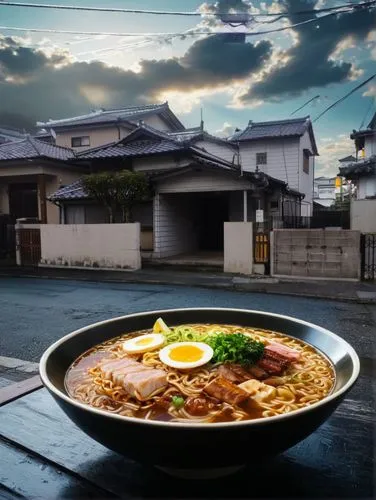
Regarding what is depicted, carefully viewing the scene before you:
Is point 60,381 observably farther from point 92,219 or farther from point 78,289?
point 92,219

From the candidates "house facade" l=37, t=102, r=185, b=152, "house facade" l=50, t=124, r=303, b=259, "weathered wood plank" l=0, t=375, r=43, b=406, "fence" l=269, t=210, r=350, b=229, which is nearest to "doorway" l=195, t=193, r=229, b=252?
"house facade" l=50, t=124, r=303, b=259

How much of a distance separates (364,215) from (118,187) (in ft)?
30.4

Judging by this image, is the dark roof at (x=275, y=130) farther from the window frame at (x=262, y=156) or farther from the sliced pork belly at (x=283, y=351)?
the sliced pork belly at (x=283, y=351)

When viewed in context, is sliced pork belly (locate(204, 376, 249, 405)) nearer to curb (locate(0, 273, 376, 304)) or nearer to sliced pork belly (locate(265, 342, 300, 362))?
sliced pork belly (locate(265, 342, 300, 362))

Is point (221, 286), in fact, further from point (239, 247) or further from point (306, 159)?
point (306, 159)

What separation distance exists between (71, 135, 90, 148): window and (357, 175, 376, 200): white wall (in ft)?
56.2

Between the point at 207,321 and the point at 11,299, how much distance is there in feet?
25.8

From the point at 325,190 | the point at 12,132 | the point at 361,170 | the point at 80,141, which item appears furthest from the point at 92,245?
the point at 325,190

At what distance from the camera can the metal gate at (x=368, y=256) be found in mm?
11133

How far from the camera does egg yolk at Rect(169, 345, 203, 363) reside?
2.05 meters

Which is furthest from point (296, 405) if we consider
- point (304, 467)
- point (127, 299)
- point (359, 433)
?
point (127, 299)

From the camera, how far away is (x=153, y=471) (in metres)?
1.87

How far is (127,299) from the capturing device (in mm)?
9023

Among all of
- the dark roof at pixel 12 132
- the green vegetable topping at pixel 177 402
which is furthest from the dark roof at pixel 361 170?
the dark roof at pixel 12 132
